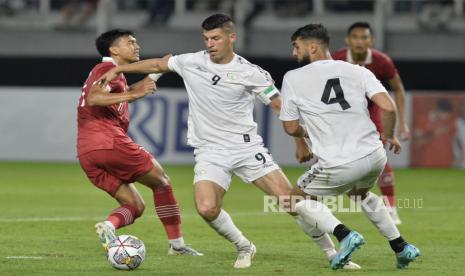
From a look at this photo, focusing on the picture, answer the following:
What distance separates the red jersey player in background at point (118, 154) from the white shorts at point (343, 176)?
1.65 meters

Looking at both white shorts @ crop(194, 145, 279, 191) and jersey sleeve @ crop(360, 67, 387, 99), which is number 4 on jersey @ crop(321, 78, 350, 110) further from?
white shorts @ crop(194, 145, 279, 191)

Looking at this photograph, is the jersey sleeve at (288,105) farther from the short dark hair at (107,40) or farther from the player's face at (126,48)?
the short dark hair at (107,40)

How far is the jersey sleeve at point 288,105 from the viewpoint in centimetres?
876

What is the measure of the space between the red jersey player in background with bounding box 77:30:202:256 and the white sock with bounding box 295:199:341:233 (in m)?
1.51

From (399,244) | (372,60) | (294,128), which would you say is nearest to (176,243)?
(294,128)

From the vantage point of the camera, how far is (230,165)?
9.38 meters

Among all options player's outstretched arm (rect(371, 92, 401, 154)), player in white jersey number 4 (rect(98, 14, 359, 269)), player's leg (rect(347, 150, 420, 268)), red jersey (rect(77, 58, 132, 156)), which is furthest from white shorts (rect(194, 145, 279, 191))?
player's outstretched arm (rect(371, 92, 401, 154))

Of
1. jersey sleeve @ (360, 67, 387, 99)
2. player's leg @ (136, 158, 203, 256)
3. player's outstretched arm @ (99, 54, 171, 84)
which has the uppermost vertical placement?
jersey sleeve @ (360, 67, 387, 99)

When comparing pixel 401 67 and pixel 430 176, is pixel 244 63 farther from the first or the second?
pixel 401 67

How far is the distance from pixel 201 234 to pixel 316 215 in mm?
3417

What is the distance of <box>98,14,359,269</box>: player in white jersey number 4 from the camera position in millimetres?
9312

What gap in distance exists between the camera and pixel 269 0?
27.8 metres

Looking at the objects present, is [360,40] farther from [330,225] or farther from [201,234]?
[330,225]

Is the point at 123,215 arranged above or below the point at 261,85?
below
